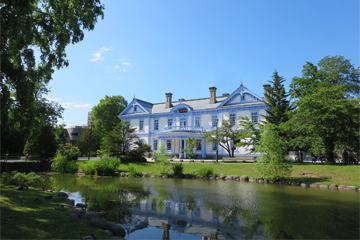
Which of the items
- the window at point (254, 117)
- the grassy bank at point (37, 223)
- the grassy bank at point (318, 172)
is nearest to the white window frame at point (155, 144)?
the window at point (254, 117)

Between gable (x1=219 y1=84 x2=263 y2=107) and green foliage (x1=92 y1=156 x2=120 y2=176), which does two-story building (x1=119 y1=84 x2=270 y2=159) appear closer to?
gable (x1=219 y1=84 x2=263 y2=107)

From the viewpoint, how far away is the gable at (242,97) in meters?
30.8

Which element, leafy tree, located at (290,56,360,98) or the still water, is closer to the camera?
the still water

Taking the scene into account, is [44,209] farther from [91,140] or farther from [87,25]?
[91,140]

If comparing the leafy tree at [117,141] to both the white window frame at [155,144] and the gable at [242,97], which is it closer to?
the white window frame at [155,144]

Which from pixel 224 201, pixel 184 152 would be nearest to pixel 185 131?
pixel 184 152

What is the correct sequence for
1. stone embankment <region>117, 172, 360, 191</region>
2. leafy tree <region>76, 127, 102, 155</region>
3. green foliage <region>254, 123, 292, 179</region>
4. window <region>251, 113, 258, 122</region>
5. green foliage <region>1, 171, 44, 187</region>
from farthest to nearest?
leafy tree <region>76, 127, 102, 155</region> < window <region>251, 113, 258, 122</region> < green foliage <region>254, 123, 292, 179</region> < stone embankment <region>117, 172, 360, 191</region> < green foliage <region>1, 171, 44, 187</region>

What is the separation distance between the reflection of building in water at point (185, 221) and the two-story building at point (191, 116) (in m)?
20.6

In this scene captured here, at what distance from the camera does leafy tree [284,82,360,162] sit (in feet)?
62.7

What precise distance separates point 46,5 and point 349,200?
51.4 feet

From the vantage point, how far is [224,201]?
10.0m

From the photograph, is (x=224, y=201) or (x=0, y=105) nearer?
(x=0, y=105)

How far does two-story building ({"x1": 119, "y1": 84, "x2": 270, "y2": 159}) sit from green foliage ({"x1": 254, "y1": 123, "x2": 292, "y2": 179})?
40.8ft

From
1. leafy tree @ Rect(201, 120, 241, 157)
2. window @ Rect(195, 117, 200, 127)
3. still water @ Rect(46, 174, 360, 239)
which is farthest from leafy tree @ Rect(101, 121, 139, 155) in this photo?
still water @ Rect(46, 174, 360, 239)
